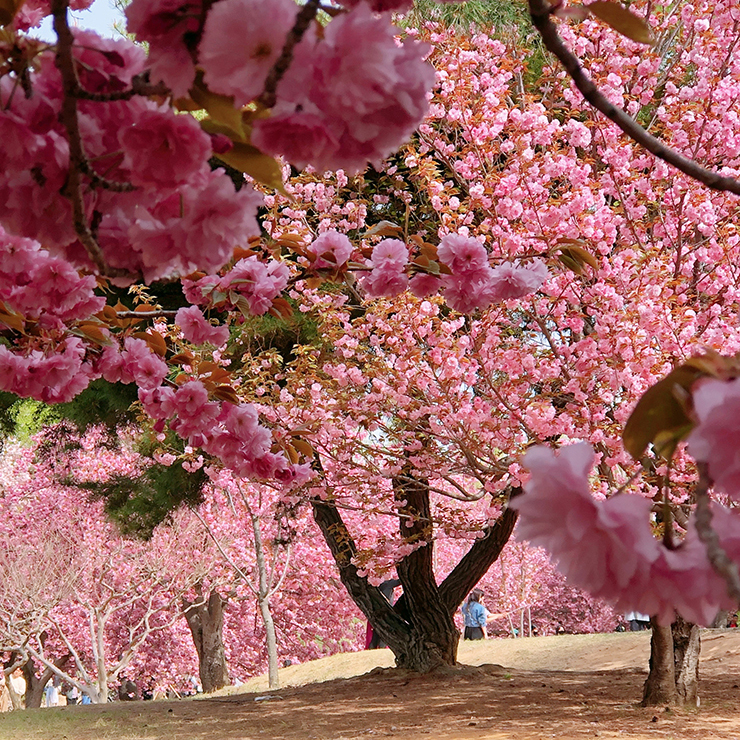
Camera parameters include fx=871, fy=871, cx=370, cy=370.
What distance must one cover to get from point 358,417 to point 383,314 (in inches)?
35.9

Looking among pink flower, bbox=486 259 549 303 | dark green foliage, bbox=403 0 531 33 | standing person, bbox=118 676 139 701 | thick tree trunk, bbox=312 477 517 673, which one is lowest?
standing person, bbox=118 676 139 701

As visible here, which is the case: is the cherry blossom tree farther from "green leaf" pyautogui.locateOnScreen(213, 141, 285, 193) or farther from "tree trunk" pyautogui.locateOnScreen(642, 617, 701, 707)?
"tree trunk" pyautogui.locateOnScreen(642, 617, 701, 707)

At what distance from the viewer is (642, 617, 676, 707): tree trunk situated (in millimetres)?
6008

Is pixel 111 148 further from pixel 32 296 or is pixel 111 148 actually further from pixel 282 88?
pixel 32 296

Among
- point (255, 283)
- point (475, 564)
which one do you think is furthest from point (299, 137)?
point (475, 564)

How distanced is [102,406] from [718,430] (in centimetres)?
805

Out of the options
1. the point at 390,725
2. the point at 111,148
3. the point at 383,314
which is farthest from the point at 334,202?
the point at 111,148

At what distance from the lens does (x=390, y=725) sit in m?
6.01

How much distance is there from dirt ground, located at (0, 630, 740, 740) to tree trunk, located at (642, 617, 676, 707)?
0.15m

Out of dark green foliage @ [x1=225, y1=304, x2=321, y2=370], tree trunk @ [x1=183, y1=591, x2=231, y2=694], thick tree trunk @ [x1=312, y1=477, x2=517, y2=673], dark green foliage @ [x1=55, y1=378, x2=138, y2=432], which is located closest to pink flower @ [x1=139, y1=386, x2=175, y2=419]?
dark green foliage @ [x1=225, y1=304, x2=321, y2=370]

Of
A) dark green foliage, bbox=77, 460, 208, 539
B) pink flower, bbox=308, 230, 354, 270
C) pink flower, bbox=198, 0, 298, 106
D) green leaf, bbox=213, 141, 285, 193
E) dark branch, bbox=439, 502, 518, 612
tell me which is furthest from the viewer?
dark branch, bbox=439, 502, 518, 612

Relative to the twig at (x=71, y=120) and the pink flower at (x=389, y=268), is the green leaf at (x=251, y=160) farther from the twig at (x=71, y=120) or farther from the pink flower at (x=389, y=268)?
the pink flower at (x=389, y=268)

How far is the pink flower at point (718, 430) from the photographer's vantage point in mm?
647

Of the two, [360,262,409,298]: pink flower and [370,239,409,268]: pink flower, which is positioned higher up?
[370,239,409,268]: pink flower
